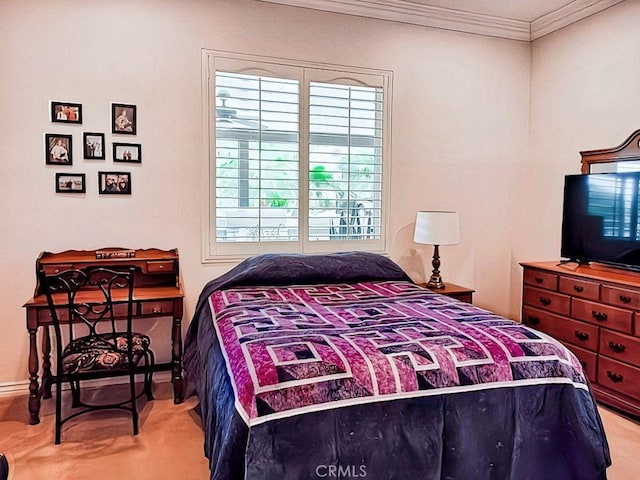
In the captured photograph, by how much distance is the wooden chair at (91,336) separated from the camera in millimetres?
2723

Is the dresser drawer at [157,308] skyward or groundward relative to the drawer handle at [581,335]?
skyward

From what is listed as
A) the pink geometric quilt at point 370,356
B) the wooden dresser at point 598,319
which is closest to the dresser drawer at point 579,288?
the wooden dresser at point 598,319

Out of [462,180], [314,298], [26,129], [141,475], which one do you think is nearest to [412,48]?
[462,180]

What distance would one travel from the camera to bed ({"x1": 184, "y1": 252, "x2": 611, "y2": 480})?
5.79ft

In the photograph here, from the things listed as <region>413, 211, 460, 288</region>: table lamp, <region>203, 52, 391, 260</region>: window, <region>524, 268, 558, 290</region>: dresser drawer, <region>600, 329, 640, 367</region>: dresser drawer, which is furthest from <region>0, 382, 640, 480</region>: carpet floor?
<region>413, 211, 460, 288</region>: table lamp

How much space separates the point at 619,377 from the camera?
3.13m

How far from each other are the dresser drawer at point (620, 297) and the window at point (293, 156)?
1.68 meters

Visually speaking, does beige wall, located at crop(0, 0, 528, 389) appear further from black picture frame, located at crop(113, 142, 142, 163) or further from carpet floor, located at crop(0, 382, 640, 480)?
carpet floor, located at crop(0, 382, 640, 480)

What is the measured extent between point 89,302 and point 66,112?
1.33 meters

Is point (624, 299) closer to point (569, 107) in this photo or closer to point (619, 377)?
point (619, 377)

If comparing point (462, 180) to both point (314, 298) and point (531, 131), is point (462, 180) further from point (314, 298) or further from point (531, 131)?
point (314, 298)

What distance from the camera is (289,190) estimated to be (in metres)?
3.91

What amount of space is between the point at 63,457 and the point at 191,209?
5.87 feet

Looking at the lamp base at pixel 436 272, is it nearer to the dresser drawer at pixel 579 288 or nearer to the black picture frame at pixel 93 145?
the dresser drawer at pixel 579 288
